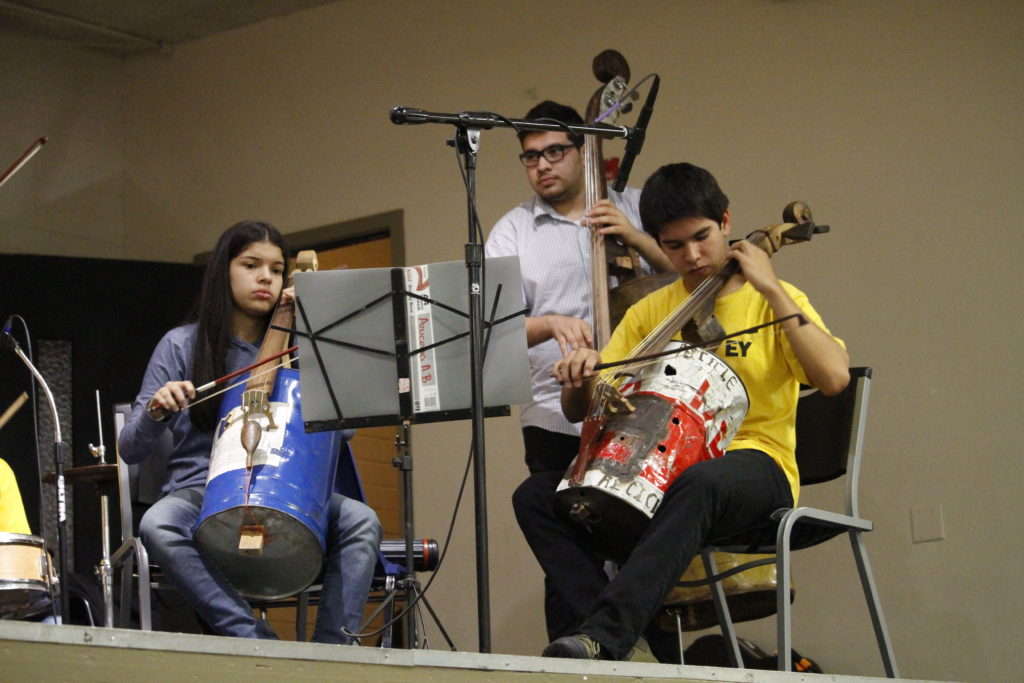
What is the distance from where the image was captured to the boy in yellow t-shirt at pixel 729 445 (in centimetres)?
216

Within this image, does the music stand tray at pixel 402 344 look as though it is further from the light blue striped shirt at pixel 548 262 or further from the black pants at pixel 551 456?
the light blue striped shirt at pixel 548 262

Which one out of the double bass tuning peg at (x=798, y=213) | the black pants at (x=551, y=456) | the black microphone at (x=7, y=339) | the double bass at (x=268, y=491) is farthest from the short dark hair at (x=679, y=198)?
the black microphone at (x=7, y=339)

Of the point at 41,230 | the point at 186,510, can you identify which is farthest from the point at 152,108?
the point at 186,510

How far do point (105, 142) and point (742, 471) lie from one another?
4311 mm

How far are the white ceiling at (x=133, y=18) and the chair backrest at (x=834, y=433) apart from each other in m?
3.46

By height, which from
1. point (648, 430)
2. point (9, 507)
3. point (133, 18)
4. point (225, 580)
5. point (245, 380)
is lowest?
point (225, 580)

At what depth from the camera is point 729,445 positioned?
8.13 ft

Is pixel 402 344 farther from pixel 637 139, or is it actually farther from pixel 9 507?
pixel 9 507

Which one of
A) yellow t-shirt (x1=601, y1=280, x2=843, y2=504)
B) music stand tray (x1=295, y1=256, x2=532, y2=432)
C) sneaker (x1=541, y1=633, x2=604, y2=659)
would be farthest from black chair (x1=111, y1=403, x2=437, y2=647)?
yellow t-shirt (x1=601, y1=280, x2=843, y2=504)

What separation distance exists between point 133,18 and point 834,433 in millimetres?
4081

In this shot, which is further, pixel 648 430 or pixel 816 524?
pixel 816 524

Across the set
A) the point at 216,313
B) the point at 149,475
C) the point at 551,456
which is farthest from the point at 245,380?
the point at 551,456

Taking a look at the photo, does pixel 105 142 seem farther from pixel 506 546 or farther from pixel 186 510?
pixel 186 510

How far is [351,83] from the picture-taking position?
5.27 metres
